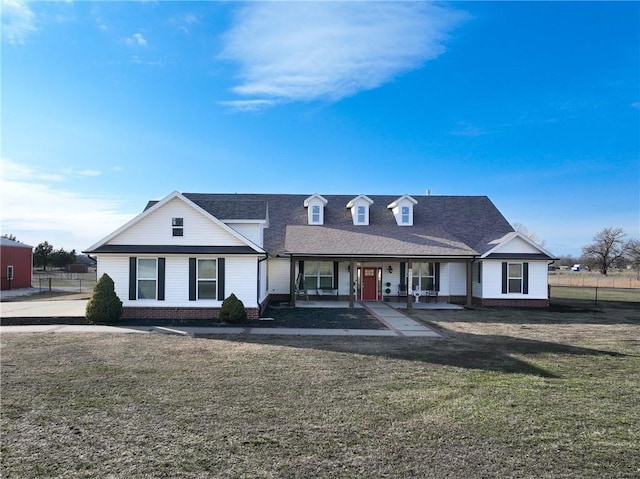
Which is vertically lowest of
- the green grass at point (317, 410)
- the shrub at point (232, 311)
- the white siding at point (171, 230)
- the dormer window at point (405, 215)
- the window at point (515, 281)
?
the green grass at point (317, 410)

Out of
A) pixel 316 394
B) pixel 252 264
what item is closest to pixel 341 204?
pixel 252 264

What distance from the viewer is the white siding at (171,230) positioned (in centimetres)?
1727

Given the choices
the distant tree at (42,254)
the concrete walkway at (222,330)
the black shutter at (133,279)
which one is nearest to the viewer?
the concrete walkway at (222,330)

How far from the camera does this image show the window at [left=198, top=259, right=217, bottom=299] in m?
17.2

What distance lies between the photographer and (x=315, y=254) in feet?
69.5

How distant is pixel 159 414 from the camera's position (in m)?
6.40

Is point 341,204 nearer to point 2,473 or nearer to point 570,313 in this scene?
point 570,313

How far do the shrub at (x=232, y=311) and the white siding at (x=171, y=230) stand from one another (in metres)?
2.56

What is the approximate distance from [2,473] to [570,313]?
2256 cm

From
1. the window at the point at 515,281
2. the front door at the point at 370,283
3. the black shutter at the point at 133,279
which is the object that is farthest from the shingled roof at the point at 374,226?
the black shutter at the point at 133,279

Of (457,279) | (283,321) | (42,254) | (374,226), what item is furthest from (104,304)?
(42,254)

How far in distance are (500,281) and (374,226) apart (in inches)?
316

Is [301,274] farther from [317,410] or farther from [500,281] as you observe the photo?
[317,410]

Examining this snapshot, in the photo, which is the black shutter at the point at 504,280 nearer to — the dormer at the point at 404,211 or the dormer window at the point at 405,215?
Answer: the dormer at the point at 404,211
